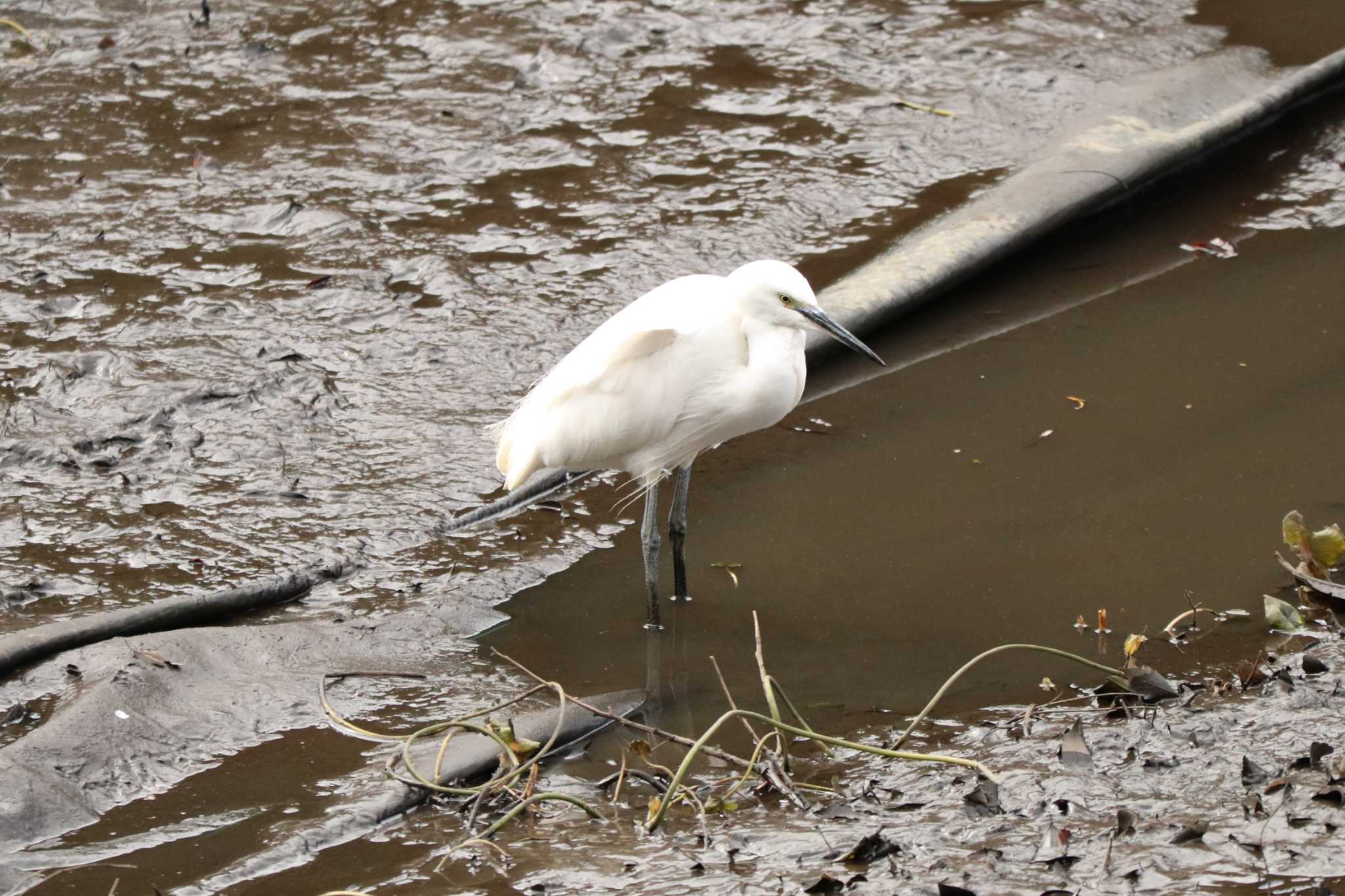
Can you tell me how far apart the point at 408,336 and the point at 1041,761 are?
326 centimetres

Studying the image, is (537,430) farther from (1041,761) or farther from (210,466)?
(1041,761)

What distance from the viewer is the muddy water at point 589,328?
4.48m

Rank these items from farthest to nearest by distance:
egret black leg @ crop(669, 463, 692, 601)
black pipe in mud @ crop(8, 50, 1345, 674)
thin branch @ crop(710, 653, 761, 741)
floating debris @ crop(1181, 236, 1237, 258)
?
floating debris @ crop(1181, 236, 1237, 258), black pipe in mud @ crop(8, 50, 1345, 674), egret black leg @ crop(669, 463, 692, 601), thin branch @ crop(710, 653, 761, 741)

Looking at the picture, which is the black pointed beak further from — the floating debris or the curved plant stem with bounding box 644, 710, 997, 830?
the floating debris

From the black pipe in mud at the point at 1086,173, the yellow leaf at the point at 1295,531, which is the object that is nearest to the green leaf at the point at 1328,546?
the yellow leaf at the point at 1295,531

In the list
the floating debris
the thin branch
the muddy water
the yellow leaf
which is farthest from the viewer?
the floating debris

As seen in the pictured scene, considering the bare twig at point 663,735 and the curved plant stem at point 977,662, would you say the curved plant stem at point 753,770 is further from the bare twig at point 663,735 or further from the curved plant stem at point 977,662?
the curved plant stem at point 977,662

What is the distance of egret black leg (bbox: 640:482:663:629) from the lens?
4.57 meters

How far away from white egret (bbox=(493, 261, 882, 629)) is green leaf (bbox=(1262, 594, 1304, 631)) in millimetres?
1314

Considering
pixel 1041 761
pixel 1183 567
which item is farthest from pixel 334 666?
pixel 1183 567

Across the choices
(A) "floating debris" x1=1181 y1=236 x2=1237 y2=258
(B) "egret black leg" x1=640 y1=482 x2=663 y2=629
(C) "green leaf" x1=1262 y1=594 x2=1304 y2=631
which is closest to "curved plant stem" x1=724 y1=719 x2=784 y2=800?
(B) "egret black leg" x1=640 y1=482 x2=663 y2=629

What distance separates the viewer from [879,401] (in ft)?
18.6

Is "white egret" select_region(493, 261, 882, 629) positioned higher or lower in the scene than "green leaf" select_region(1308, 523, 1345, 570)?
higher

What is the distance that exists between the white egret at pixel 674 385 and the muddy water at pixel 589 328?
1.19ft
